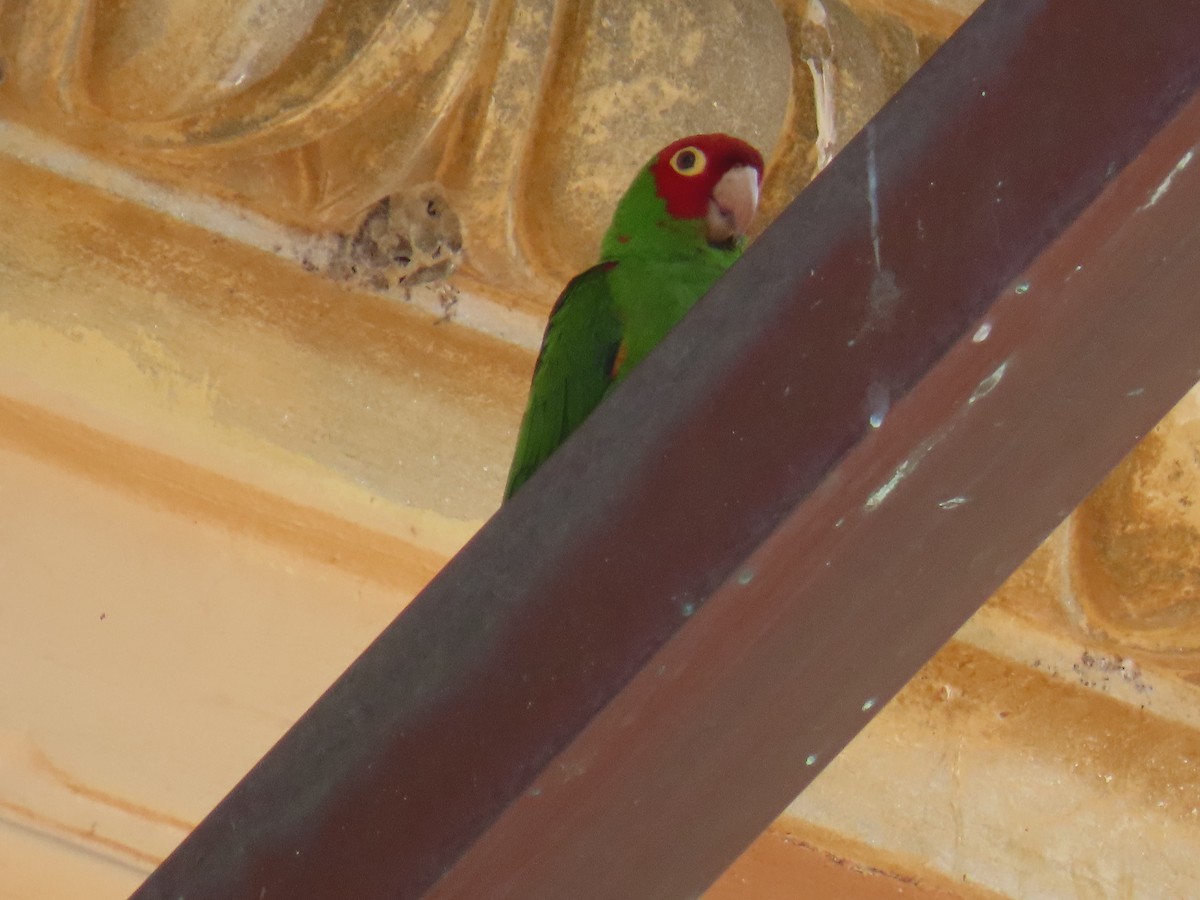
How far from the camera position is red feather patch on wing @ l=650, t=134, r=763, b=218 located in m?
1.09

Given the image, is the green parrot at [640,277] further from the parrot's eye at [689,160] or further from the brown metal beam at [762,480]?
the brown metal beam at [762,480]

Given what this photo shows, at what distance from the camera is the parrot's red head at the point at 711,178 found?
109 cm

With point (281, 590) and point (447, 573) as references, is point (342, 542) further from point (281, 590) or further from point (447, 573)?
point (447, 573)

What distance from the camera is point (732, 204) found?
45.4 inches

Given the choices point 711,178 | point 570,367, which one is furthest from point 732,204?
point 570,367

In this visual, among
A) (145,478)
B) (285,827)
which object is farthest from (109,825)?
(285,827)

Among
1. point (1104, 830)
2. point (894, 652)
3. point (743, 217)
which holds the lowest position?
point (1104, 830)

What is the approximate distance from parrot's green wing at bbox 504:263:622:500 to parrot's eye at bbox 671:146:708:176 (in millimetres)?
89

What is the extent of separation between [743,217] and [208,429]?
1.38ft

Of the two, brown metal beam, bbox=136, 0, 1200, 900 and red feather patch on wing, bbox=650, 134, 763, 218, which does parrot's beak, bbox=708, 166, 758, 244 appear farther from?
brown metal beam, bbox=136, 0, 1200, 900

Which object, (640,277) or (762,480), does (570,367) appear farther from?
(762,480)

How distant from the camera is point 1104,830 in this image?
1.23m

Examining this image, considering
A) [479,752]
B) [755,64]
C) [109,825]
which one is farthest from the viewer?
[755,64]

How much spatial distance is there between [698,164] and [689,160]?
0.01 meters
